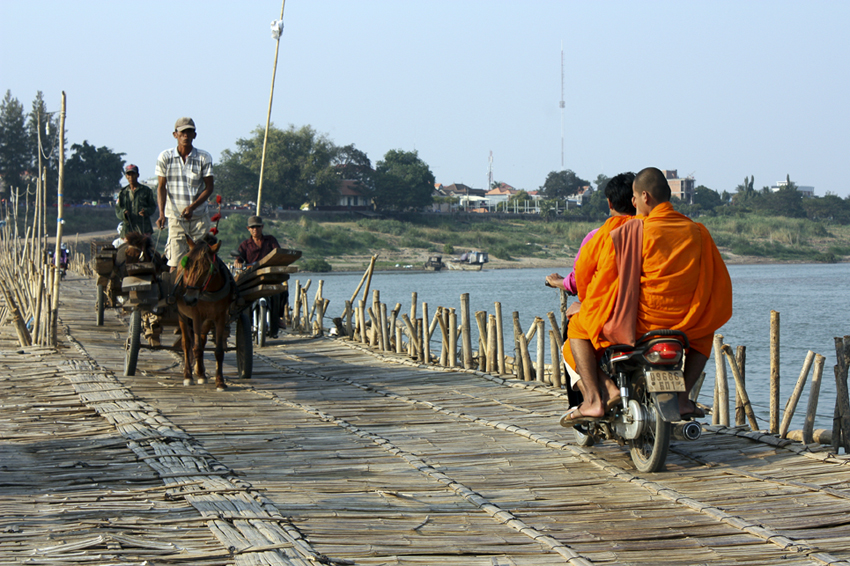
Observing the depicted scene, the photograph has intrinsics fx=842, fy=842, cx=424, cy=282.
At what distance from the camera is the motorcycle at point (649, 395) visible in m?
4.48

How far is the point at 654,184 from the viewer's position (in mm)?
4785

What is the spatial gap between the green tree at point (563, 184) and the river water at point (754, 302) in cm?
4708

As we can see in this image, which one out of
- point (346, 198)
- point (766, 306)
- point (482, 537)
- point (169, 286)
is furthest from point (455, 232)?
point (482, 537)

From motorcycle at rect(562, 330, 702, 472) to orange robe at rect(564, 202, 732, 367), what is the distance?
4.1 inches

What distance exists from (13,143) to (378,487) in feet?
229

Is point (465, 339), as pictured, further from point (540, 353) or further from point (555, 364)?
point (555, 364)

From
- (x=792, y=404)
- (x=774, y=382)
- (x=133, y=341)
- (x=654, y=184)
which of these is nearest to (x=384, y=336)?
(x=133, y=341)

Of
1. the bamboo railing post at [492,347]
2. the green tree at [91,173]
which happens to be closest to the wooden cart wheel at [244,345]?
the bamboo railing post at [492,347]

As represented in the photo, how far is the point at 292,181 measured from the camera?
77.5 m

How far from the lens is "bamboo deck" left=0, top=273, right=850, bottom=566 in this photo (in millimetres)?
3377

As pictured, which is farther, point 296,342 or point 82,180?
point 82,180

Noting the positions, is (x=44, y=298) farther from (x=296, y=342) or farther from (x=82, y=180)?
(x=82, y=180)

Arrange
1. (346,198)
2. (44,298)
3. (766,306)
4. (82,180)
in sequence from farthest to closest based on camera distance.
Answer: (346,198) → (82,180) → (766,306) → (44,298)

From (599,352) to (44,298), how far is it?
7.38 metres
